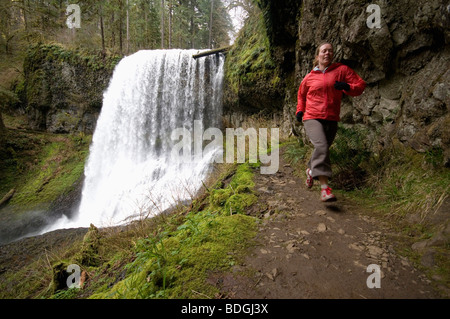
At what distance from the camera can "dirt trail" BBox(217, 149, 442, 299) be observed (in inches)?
56.4

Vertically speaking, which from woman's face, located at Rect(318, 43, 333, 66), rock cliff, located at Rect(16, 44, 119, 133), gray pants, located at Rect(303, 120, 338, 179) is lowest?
gray pants, located at Rect(303, 120, 338, 179)

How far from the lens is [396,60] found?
3.25 meters

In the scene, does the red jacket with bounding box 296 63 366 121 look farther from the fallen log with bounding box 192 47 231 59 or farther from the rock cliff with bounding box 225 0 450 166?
the fallen log with bounding box 192 47 231 59

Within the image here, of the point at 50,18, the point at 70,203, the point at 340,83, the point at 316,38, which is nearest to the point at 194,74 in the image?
the point at 316,38

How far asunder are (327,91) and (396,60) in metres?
1.47

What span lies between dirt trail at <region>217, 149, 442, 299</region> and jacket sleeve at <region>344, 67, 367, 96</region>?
5.12 ft

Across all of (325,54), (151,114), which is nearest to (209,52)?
(151,114)

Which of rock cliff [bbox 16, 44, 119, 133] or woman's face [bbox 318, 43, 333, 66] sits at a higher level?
rock cliff [bbox 16, 44, 119, 133]

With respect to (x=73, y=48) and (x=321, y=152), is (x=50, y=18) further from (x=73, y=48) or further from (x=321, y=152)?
(x=321, y=152)

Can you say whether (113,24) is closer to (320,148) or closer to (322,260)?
(320,148)

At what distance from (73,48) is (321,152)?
19492 mm

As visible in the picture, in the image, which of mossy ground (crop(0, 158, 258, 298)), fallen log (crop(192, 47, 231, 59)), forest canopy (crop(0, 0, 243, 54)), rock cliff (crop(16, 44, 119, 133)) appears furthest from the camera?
forest canopy (crop(0, 0, 243, 54))

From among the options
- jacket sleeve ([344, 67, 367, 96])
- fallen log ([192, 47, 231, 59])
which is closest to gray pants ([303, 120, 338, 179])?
jacket sleeve ([344, 67, 367, 96])

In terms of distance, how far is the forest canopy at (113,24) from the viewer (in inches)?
603
